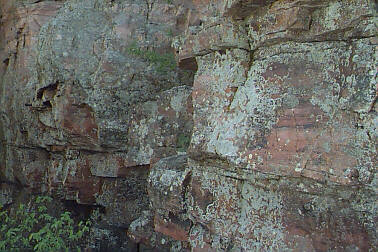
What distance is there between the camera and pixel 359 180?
330 centimetres

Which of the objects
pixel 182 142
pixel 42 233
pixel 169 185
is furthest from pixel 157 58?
pixel 42 233

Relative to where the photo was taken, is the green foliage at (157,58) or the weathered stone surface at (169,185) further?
the green foliage at (157,58)

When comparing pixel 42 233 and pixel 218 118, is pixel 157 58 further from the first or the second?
pixel 42 233

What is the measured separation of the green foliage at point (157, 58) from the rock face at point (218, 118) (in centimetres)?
2

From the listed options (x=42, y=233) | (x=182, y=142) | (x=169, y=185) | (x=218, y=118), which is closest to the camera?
(x=218, y=118)

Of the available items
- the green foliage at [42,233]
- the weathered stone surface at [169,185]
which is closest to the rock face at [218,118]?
the weathered stone surface at [169,185]

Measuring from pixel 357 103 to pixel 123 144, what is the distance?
452cm

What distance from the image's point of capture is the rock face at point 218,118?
3465 mm

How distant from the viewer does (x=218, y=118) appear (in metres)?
4.46

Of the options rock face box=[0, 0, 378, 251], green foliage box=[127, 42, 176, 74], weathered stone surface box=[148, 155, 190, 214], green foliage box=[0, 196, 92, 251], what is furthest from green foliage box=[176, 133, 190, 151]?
green foliage box=[0, 196, 92, 251]

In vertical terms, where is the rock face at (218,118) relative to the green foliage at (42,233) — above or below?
above

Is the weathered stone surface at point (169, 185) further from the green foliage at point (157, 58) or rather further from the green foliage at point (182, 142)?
the green foliage at point (157, 58)

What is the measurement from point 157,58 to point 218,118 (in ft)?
10.0

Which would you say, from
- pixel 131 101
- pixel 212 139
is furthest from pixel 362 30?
pixel 131 101
